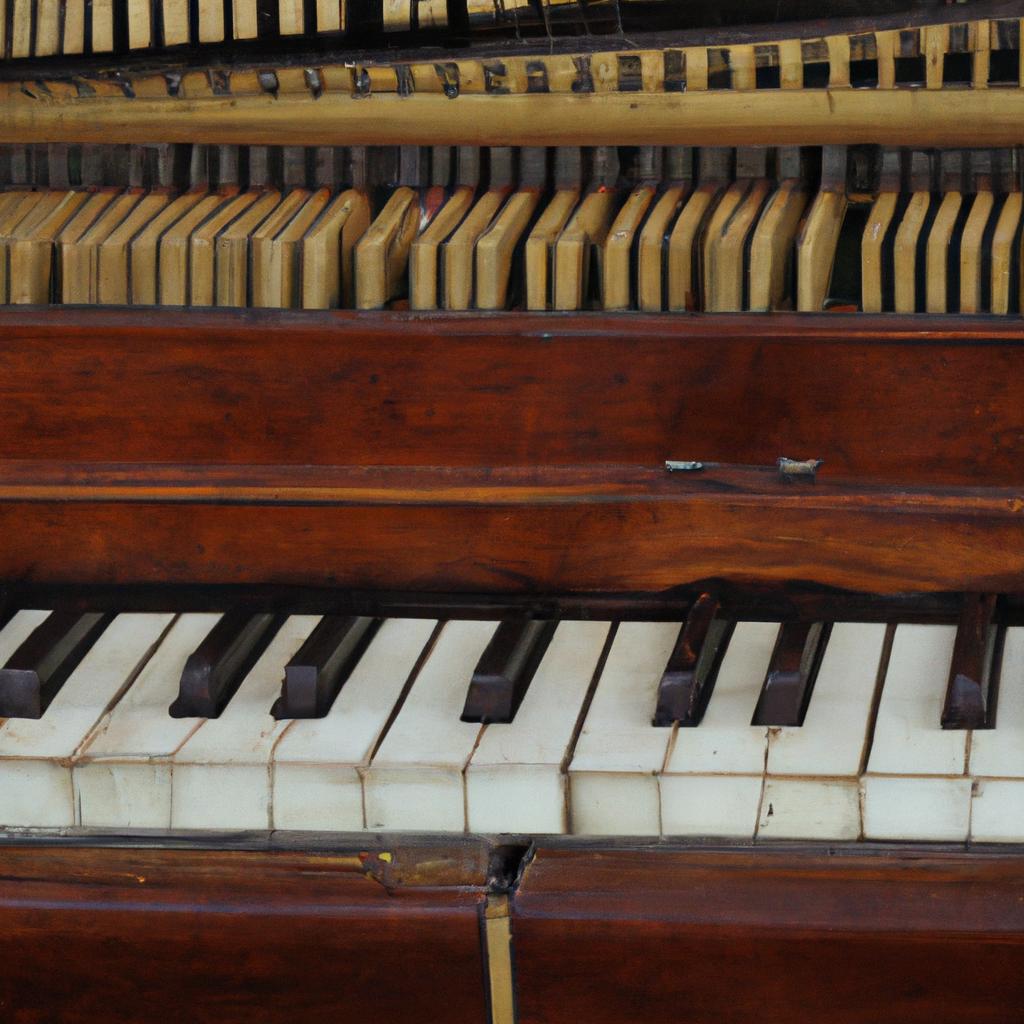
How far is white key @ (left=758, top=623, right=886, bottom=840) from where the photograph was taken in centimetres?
169

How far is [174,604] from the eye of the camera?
2.11m

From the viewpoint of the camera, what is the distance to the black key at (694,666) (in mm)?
1788

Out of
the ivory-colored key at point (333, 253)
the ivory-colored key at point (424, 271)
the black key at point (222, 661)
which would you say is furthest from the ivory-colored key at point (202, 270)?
the black key at point (222, 661)

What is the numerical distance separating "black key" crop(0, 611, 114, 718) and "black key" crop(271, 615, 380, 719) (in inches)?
10.0

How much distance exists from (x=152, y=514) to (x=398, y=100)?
574 millimetres

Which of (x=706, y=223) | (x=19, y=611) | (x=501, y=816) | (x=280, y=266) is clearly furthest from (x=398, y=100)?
(x=501, y=816)

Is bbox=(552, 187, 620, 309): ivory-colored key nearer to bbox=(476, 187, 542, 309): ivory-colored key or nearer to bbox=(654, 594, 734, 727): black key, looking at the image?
bbox=(476, 187, 542, 309): ivory-colored key

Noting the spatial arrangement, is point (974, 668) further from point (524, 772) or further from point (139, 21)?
point (139, 21)

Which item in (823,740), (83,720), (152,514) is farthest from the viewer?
(152,514)

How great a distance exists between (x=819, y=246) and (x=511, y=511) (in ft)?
1.49

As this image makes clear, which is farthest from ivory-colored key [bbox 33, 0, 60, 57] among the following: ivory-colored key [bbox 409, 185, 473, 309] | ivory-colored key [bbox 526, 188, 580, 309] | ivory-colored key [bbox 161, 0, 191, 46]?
ivory-colored key [bbox 526, 188, 580, 309]

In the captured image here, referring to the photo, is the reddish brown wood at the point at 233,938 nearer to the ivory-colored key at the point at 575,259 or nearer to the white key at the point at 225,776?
the white key at the point at 225,776

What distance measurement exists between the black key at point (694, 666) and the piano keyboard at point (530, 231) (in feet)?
1.14

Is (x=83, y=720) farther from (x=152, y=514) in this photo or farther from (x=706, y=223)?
(x=706, y=223)
